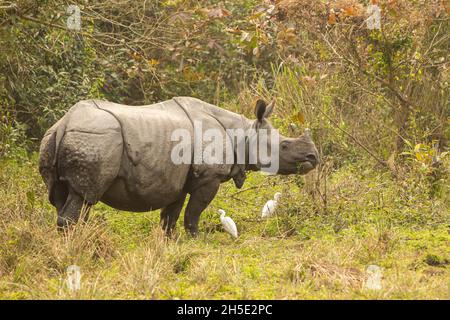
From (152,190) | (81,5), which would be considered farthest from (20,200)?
(81,5)

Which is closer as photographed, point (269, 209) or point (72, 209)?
point (72, 209)

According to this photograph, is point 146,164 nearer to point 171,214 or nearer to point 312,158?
point 171,214

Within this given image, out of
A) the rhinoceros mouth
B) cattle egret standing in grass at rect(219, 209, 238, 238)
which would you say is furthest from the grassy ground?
the rhinoceros mouth

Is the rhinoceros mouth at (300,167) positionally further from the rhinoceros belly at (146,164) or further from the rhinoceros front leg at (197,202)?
the rhinoceros belly at (146,164)

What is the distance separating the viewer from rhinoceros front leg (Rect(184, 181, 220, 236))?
8852 millimetres

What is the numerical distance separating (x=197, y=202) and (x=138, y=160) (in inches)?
37.7

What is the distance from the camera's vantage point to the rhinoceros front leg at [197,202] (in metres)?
8.85

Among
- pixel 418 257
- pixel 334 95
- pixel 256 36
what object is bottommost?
pixel 418 257

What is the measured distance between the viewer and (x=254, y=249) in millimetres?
8453

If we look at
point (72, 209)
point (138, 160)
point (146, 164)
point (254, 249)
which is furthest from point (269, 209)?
point (72, 209)

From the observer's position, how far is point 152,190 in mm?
8383

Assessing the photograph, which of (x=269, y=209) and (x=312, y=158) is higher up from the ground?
(x=312, y=158)
